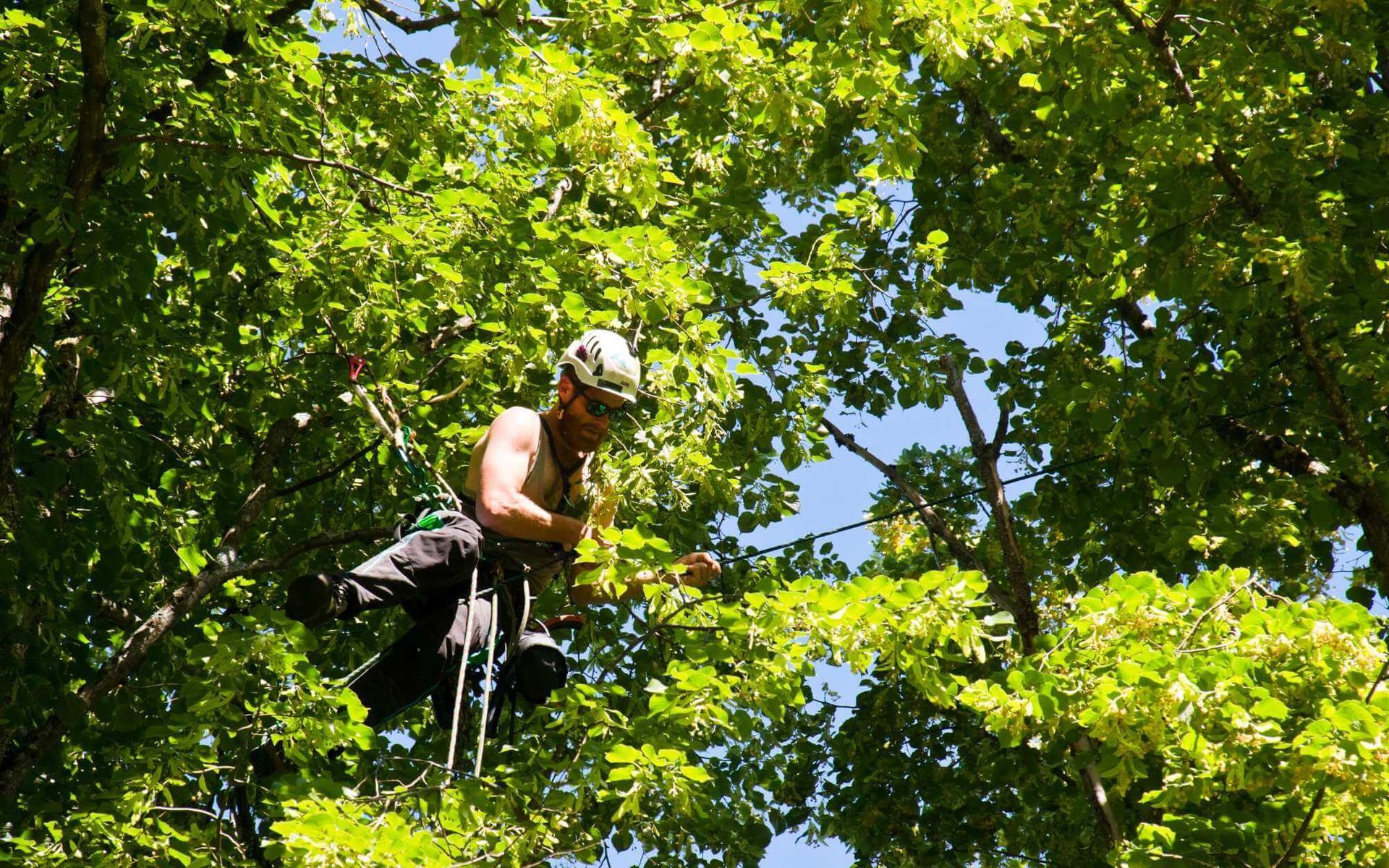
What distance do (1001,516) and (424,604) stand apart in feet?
14.2

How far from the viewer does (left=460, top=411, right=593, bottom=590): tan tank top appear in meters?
4.94

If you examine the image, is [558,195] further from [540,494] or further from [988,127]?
[988,127]

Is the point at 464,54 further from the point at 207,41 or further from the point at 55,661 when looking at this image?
the point at 55,661

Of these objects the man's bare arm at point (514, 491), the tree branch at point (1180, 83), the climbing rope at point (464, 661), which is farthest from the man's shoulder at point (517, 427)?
the tree branch at point (1180, 83)

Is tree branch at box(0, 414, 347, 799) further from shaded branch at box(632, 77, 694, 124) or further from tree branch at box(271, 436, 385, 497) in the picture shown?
shaded branch at box(632, 77, 694, 124)

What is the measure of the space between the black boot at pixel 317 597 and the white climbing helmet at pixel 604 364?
1.08 meters

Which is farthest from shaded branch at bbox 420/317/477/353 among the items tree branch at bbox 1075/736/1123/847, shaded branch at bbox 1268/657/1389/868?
shaded branch at bbox 1268/657/1389/868

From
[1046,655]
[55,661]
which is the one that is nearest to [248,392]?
[55,661]

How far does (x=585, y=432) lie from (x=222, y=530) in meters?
2.83

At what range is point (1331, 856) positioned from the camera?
431 cm

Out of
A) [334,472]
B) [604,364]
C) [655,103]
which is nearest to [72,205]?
[604,364]

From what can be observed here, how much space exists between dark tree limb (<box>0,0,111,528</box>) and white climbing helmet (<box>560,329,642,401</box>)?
181cm

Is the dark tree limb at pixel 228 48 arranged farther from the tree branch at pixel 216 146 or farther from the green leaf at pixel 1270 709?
the green leaf at pixel 1270 709

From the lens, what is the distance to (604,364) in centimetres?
496
